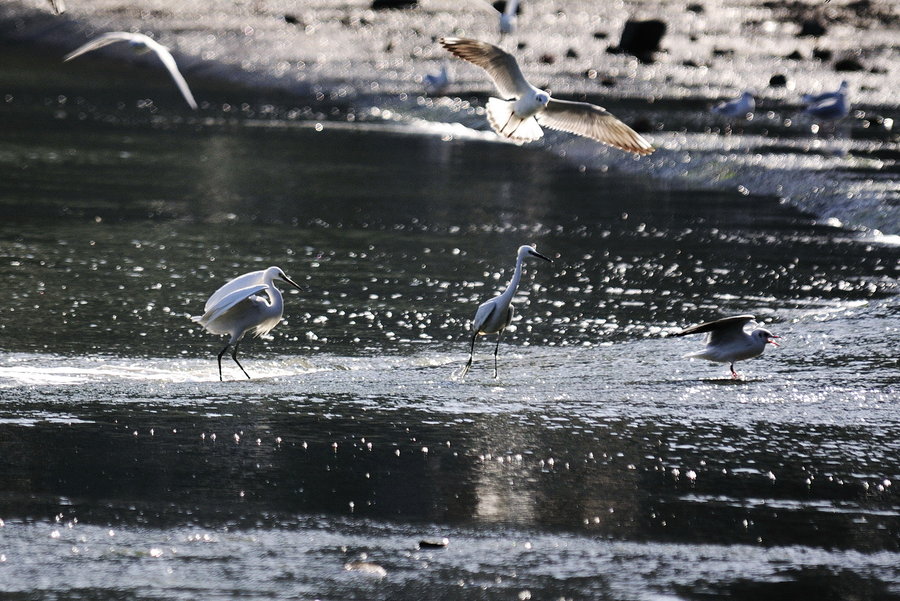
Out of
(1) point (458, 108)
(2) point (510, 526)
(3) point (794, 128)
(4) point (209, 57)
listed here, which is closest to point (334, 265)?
(2) point (510, 526)

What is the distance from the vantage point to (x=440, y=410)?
9008 mm

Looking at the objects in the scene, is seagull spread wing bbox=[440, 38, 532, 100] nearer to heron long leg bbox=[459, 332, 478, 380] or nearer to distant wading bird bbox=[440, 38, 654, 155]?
distant wading bird bbox=[440, 38, 654, 155]

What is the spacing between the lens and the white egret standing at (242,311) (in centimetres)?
1027

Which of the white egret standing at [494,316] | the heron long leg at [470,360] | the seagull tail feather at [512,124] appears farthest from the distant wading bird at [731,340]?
the seagull tail feather at [512,124]

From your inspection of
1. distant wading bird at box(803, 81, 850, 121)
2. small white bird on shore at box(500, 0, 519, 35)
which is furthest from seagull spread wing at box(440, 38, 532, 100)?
distant wading bird at box(803, 81, 850, 121)

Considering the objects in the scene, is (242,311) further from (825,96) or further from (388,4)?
(388,4)

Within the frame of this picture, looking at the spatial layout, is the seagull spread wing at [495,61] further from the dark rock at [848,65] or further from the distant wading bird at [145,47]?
the dark rock at [848,65]

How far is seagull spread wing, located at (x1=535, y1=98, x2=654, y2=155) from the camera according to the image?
12.4 metres

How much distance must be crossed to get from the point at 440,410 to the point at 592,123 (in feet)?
14.8

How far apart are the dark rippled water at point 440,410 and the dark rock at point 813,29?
2968 cm

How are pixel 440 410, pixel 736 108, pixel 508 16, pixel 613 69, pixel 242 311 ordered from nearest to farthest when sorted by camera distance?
pixel 440 410
pixel 242 311
pixel 508 16
pixel 736 108
pixel 613 69

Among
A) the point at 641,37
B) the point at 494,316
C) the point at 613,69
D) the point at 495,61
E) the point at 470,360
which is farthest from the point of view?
the point at 641,37

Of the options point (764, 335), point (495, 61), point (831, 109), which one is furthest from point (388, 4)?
point (764, 335)

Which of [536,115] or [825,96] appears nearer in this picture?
[536,115]
